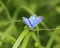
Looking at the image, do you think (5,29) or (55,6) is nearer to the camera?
(5,29)

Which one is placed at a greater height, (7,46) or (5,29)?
(5,29)

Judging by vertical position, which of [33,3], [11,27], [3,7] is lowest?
[11,27]

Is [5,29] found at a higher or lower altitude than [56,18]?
lower

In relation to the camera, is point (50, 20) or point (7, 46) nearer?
point (7, 46)

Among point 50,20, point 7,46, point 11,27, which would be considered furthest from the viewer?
point 50,20

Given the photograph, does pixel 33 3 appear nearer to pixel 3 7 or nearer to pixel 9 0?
pixel 9 0

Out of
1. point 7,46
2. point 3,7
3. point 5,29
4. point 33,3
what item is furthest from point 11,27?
point 33,3

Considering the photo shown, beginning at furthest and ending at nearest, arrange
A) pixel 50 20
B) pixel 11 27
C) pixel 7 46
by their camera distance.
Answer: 1. pixel 50 20
2. pixel 11 27
3. pixel 7 46

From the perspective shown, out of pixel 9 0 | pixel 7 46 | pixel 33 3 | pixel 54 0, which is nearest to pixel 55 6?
pixel 54 0

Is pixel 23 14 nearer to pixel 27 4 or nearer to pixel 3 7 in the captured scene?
pixel 27 4
